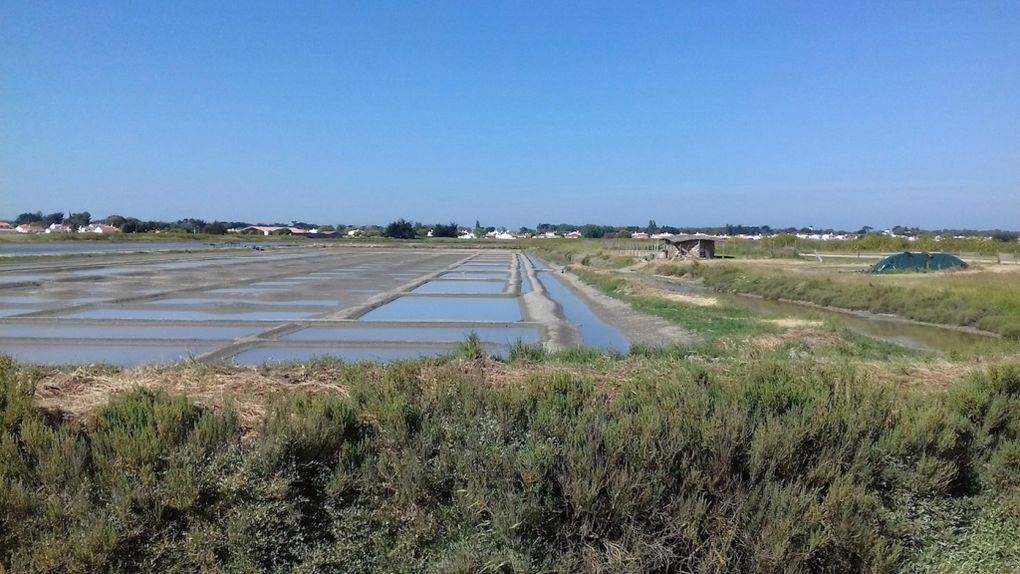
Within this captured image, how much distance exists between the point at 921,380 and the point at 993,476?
1.72 metres

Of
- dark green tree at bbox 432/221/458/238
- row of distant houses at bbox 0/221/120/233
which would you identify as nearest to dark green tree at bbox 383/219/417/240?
dark green tree at bbox 432/221/458/238

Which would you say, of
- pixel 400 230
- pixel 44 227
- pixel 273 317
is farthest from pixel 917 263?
pixel 44 227

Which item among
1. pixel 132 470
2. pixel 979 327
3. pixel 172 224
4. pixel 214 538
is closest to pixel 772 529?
pixel 214 538

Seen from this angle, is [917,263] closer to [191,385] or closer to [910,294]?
[910,294]

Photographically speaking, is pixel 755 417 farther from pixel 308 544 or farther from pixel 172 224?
pixel 172 224

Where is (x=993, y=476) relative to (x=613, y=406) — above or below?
below

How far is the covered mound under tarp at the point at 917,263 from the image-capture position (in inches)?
1860

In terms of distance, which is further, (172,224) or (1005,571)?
(172,224)

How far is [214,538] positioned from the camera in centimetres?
411

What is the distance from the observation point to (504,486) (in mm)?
4359

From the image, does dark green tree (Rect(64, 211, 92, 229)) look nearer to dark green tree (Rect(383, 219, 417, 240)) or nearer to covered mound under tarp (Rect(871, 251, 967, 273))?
dark green tree (Rect(383, 219, 417, 240))

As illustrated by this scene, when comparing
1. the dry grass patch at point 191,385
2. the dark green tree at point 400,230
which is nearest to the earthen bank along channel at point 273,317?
the dry grass patch at point 191,385

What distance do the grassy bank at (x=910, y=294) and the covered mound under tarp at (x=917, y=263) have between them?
4.71 meters

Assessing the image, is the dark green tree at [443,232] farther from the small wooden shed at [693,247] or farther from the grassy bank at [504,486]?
the grassy bank at [504,486]
